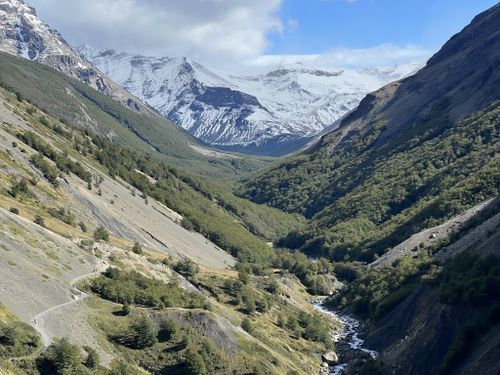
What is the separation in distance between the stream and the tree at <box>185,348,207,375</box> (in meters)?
29.5

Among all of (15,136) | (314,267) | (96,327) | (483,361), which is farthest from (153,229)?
(483,361)

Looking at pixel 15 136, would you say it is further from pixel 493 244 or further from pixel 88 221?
pixel 493 244

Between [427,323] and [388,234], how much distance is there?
10045 centimetres

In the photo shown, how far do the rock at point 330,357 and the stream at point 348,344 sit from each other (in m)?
0.85

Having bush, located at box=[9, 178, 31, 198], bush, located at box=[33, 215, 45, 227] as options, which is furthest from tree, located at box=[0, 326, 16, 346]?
bush, located at box=[9, 178, 31, 198]

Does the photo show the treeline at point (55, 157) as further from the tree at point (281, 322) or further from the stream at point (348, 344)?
the stream at point (348, 344)

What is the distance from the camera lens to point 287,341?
3740 inches

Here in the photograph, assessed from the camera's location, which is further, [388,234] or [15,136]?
[388,234]

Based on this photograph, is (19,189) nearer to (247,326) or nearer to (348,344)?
(247,326)

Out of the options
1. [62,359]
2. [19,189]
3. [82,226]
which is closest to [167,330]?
[62,359]

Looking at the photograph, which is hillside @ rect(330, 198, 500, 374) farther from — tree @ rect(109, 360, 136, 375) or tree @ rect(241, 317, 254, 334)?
tree @ rect(109, 360, 136, 375)

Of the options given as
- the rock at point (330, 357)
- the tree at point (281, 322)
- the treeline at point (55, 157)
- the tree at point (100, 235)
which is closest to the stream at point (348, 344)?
the rock at point (330, 357)

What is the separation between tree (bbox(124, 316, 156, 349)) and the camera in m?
67.1

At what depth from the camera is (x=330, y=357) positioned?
9444 cm
